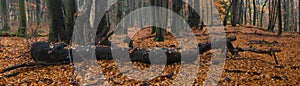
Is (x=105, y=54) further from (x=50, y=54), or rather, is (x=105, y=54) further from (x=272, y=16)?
(x=272, y=16)

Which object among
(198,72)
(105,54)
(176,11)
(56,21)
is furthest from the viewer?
(176,11)

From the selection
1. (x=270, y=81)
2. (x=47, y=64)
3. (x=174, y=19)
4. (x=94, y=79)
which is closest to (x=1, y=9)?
(x=174, y=19)

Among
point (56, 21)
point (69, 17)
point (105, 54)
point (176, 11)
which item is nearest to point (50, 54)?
point (105, 54)

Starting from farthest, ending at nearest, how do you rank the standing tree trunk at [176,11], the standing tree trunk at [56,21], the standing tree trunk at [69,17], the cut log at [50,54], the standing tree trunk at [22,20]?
the standing tree trunk at [176,11]
the standing tree trunk at [22,20]
the standing tree trunk at [56,21]
the standing tree trunk at [69,17]
the cut log at [50,54]

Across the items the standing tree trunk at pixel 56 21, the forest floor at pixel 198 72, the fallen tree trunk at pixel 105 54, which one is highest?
the standing tree trunk at pixel 56 21

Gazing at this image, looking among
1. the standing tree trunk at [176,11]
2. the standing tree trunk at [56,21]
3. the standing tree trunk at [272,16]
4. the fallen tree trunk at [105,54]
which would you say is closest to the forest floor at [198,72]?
the fallen tree trunk at [105,54]

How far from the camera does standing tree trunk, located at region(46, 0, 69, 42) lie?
28.2 ft

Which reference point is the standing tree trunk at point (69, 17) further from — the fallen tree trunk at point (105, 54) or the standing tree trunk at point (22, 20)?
the standing tree trunk at point (22, 20)

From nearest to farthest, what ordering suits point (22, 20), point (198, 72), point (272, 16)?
point (198, 72), point (22, 20), point (272, 16)

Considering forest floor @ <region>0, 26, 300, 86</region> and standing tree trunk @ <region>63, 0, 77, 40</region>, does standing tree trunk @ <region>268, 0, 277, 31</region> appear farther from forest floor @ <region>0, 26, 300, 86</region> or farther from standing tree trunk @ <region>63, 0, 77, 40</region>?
standing tree trunk @ <region>63, 0, 77, 40</region>

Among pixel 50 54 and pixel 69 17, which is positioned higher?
pixel 69 17

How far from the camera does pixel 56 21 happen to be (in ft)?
28.3

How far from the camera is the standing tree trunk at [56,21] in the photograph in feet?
28.2

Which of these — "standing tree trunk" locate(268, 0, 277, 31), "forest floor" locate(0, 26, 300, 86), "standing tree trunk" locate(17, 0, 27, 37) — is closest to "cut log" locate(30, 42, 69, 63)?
"forest floor" locate(0, 26, 300, 86)
